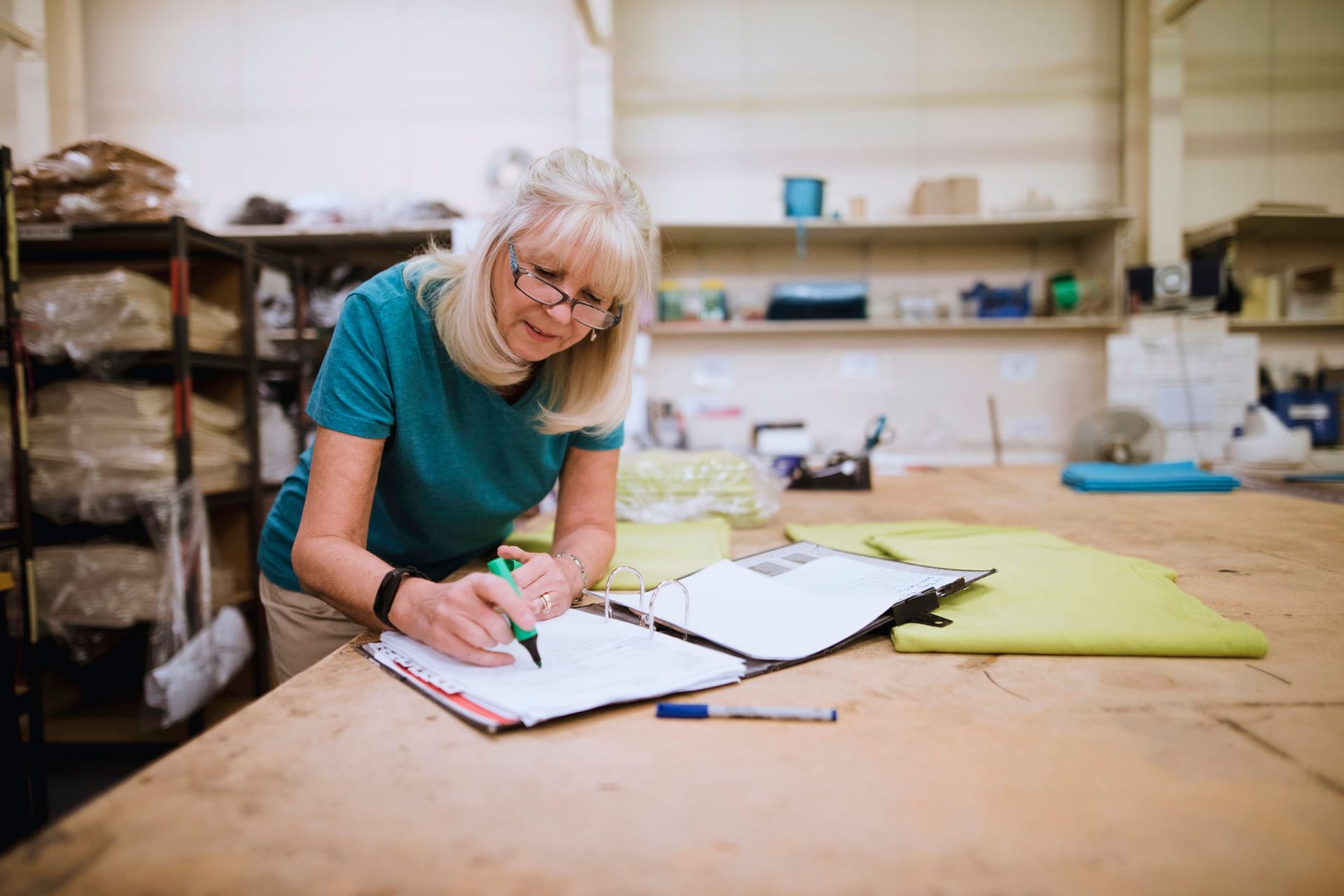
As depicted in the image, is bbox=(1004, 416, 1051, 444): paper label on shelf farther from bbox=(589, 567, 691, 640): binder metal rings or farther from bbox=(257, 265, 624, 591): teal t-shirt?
bbox=(589, 567, 691, 640): binder metal rings

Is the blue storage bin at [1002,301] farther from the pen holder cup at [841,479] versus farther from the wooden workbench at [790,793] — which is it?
the wooden workbench at [790,793]

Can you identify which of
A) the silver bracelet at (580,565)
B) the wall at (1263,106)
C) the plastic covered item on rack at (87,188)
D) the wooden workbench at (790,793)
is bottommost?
the wooden workbench at (790,793)

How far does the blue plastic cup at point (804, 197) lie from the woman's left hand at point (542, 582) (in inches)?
101

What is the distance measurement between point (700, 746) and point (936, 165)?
11.7ft

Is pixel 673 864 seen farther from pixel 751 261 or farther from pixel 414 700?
pixel 751 261

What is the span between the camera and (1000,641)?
0.77 meters

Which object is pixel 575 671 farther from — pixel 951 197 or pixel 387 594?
pixel 951 197

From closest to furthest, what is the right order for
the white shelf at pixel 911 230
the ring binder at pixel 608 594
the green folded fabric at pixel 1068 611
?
the green folded fabric at pixel 1068 611 → the ring binder at pixel 608 594 → the white shelf at pixel 911 230

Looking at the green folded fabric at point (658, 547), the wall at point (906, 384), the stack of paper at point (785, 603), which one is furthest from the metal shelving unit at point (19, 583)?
the wall at point (906, 384)

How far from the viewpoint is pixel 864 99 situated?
3484 mm

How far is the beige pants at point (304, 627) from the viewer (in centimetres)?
120

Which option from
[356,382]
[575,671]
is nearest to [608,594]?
[575,671]

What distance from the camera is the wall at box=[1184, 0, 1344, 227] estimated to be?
3365 mm

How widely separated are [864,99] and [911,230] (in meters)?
0.80
